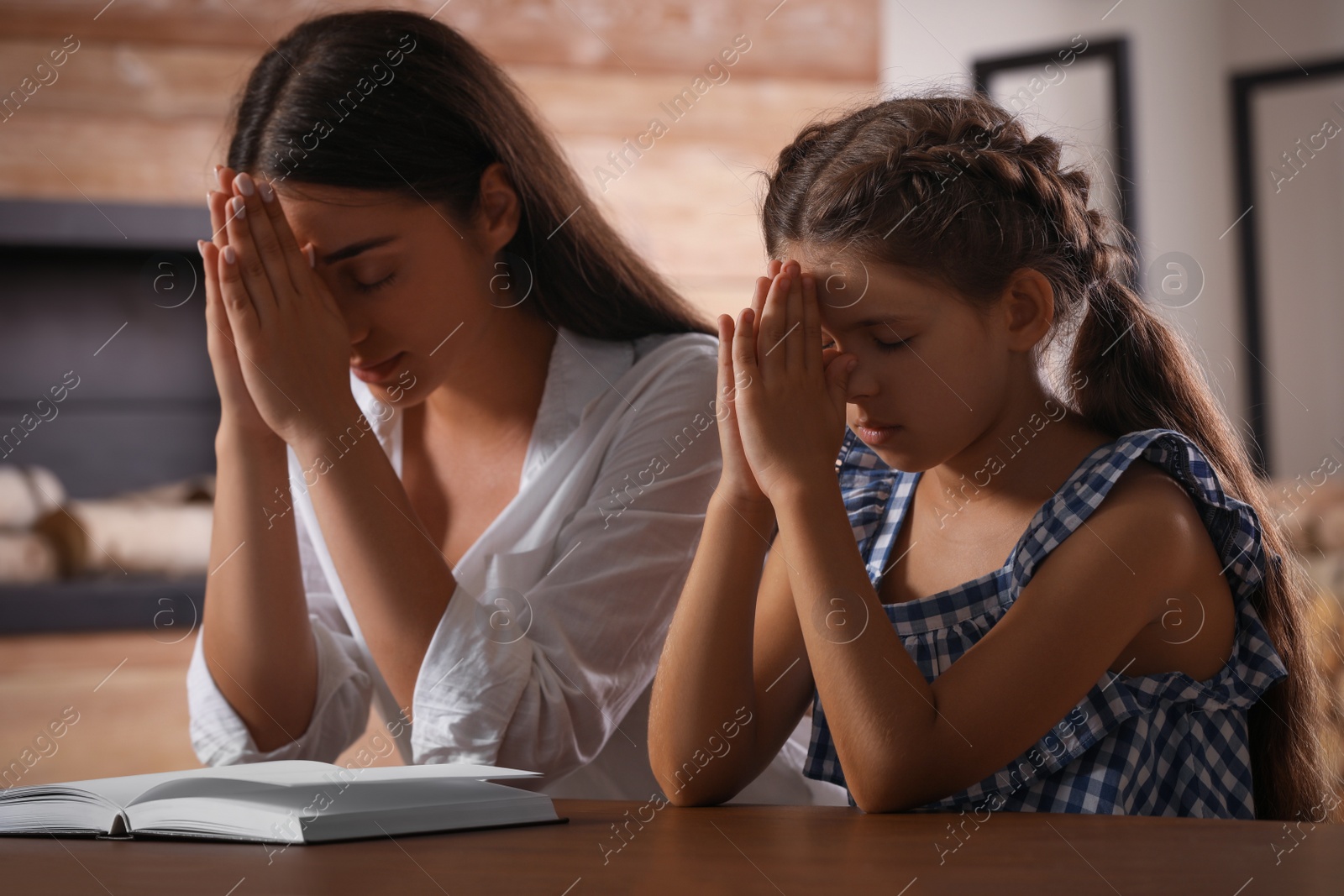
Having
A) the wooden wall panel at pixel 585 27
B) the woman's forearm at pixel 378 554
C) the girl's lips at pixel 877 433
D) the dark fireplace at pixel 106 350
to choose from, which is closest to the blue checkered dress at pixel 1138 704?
the girl's lips at pixel 877 433

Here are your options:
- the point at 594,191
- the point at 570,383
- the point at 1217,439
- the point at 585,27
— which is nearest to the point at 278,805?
the point at 570,383

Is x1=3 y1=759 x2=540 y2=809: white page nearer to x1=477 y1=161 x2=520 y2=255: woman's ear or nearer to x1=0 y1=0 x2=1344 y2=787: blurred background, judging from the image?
x1=477 y1=161 x2=520 y2=255: woman's ear

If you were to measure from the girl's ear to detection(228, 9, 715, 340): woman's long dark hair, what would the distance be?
44 centimetres

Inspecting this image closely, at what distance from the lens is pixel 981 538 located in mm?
974

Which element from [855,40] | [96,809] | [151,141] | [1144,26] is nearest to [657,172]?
[855,40]

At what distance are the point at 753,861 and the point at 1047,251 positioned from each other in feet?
1.83

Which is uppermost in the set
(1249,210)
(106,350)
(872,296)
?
(872,296)

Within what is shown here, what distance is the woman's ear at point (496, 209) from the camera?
3.93ft

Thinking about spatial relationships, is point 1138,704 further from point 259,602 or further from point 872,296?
point 259,602

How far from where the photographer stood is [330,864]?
2.09 ft

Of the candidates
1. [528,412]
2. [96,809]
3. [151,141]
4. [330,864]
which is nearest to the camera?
[330,864]

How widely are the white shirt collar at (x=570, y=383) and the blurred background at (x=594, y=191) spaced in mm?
842

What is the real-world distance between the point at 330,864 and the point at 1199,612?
604 mm

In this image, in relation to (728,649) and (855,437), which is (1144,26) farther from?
(728,649)
